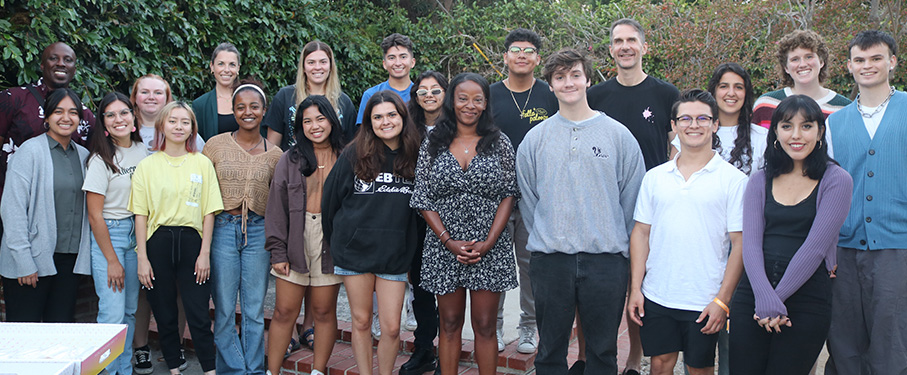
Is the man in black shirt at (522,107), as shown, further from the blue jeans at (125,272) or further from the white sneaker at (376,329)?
the blue jeans at (125,272)

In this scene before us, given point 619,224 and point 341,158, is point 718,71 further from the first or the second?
point 341,158

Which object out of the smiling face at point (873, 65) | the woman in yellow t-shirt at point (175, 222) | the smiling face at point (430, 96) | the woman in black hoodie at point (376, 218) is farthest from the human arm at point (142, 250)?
the smiling face at point (873, 65)

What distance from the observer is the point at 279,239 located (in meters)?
3.96

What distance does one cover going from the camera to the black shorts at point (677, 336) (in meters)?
3.18

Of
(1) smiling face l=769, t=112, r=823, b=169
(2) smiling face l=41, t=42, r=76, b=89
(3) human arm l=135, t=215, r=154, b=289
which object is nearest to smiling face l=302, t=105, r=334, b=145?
(3) human arm l=135, t=215, r=154, b=289

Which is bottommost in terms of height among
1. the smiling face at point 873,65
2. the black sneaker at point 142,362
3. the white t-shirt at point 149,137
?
the black sneaker at point 142,362

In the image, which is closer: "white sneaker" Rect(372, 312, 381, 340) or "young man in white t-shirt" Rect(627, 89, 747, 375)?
"young man in white t-shirt" Rect(627, 89, 747, 375)

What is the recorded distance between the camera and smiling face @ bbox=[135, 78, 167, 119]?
4445 millimetres

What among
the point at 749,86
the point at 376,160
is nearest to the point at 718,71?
the point at 749,86

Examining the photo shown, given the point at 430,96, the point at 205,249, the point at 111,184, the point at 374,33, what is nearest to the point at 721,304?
the point at 430,96

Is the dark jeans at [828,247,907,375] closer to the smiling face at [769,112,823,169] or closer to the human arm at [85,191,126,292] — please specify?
the smiling face at [769,112,823,169]

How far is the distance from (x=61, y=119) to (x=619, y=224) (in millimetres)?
3376

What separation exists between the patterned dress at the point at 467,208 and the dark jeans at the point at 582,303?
0.77 feet

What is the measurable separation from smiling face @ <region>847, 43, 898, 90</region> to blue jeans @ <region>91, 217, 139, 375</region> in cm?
426
